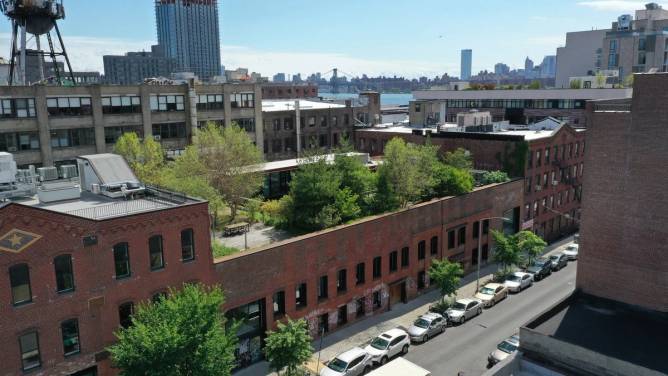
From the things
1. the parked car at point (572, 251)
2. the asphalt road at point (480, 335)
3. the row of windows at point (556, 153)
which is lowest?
the asphalt road at point (480, 335)

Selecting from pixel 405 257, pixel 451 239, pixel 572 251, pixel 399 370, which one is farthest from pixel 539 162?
pixel 399 370

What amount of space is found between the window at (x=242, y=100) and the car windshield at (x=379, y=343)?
3966 cm

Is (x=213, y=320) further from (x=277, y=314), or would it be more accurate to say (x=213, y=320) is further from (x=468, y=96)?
(x=468, y=96)

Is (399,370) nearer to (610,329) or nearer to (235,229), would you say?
(610,329)

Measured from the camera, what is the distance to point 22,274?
22844 millimetres

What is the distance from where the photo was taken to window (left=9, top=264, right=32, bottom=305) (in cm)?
2261

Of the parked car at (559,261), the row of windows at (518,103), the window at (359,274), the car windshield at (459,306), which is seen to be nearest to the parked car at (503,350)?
the car windshield at (459,306)

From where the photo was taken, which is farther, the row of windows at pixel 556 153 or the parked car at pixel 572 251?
the row of windows at pixel 556 153

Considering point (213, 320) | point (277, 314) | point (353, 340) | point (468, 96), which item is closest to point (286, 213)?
point (277, 314)

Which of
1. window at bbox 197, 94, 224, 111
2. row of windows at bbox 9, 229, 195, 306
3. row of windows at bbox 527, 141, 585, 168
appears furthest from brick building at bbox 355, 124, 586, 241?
row of windows at bbox 9, 229, 195, 306

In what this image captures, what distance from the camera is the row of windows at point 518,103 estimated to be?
8850cm

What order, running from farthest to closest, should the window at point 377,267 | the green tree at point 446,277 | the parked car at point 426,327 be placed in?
the green tree at point 446,277 < the window at point 377,267 < the parked car at point 426,327

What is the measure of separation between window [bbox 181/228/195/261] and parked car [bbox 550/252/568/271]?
37.8 m

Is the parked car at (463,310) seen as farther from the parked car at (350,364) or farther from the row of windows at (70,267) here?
the row of windows at (70,267)
